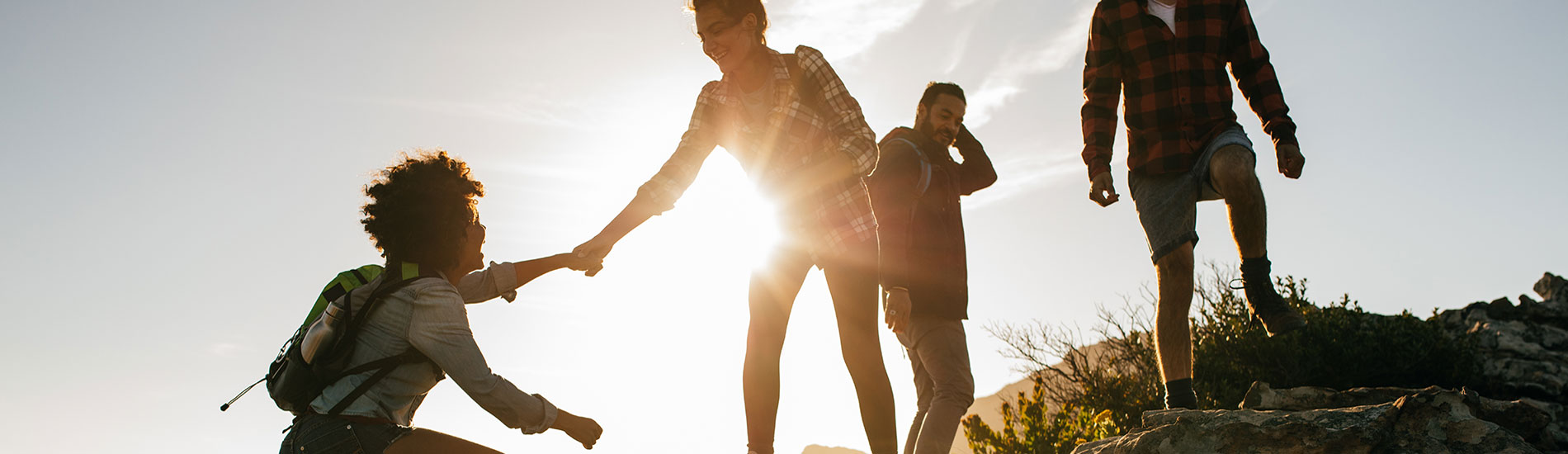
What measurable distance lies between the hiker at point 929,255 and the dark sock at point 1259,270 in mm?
1268

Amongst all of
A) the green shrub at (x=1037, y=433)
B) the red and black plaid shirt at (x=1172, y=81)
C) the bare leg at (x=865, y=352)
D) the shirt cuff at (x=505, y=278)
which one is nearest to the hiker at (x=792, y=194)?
the bare leg at (x=865, y=352)

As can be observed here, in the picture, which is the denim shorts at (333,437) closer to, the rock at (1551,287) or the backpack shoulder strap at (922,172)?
the backpack shoulder strap at (922,172)

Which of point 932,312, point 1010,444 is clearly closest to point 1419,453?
point 932,312

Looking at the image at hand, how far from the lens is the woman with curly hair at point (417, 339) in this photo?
7.26ft

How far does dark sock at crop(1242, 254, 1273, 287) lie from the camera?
3418 mm

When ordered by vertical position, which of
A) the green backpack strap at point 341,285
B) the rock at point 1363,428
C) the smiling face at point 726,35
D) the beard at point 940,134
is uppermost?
the beard at point 940,134


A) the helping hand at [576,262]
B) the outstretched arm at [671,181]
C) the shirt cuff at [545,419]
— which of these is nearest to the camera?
the shirt cuff at [545,419]

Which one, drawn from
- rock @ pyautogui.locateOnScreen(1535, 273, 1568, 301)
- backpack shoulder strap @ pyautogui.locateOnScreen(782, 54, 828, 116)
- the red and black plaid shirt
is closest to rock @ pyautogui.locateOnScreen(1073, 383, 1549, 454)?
the red and black plaid shirt

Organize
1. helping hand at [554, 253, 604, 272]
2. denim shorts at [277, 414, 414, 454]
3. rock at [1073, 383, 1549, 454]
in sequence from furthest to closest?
1. helping hand at [554, 253, 604, 272]
2. rock at [1073, 383, 1549, 454]
3. denim shorts at [277, 414, 414, 454]

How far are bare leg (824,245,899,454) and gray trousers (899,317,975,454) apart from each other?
24.0 inches

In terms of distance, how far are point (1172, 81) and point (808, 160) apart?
1.65 m

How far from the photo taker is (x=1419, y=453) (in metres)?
2.65

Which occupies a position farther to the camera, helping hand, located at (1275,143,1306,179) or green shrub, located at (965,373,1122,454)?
green shrub, located at (965,373,1122,454)

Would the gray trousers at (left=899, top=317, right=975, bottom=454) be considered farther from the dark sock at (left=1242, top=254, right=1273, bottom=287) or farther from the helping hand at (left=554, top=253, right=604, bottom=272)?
the helping hand at (left=554, top=253, right=604, bottom=272)
